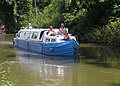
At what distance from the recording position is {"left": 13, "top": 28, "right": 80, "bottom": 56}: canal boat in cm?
2420

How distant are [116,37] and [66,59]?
30.6 feet

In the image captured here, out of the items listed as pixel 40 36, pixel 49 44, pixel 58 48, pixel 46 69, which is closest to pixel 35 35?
pixel 40 36

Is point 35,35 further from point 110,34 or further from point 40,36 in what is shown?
point 110,34

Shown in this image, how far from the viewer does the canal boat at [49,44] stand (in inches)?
953

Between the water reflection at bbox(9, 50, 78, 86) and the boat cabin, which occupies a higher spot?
the boat cabin

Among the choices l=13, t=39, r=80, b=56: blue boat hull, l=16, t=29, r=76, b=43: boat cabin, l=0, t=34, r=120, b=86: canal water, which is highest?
l=16, t=29, r=76, b=43: boat cabin

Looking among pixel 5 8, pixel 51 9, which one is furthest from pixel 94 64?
pixel 5 8

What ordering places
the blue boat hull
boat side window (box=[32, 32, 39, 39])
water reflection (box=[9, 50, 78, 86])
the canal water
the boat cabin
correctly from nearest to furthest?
the canal water, water reflection (box=[9, 50, 78, 86]), the blue boat hull, the boat cabin, boat side window (box=[32, 32, 39, 39])

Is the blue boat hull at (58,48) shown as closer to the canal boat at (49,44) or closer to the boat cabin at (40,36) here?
the canal boat at (49,44)

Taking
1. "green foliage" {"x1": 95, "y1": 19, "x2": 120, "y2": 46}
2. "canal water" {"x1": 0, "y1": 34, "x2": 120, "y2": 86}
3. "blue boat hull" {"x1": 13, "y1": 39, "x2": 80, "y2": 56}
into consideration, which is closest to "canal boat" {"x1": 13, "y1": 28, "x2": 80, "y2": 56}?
"blue boat hull" {"x1": 13, "y1": 39, "x2": 80, "y2": 56}

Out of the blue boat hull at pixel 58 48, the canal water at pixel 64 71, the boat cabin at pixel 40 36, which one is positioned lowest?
the canal water at pixel 64 71

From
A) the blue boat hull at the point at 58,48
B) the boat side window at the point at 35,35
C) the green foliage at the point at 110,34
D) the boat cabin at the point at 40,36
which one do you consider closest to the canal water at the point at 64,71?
the blue boat hull at the point at 58,48

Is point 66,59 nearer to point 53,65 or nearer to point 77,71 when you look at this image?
point 53,65

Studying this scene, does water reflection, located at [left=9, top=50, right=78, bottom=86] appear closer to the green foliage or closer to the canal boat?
the canal boat
